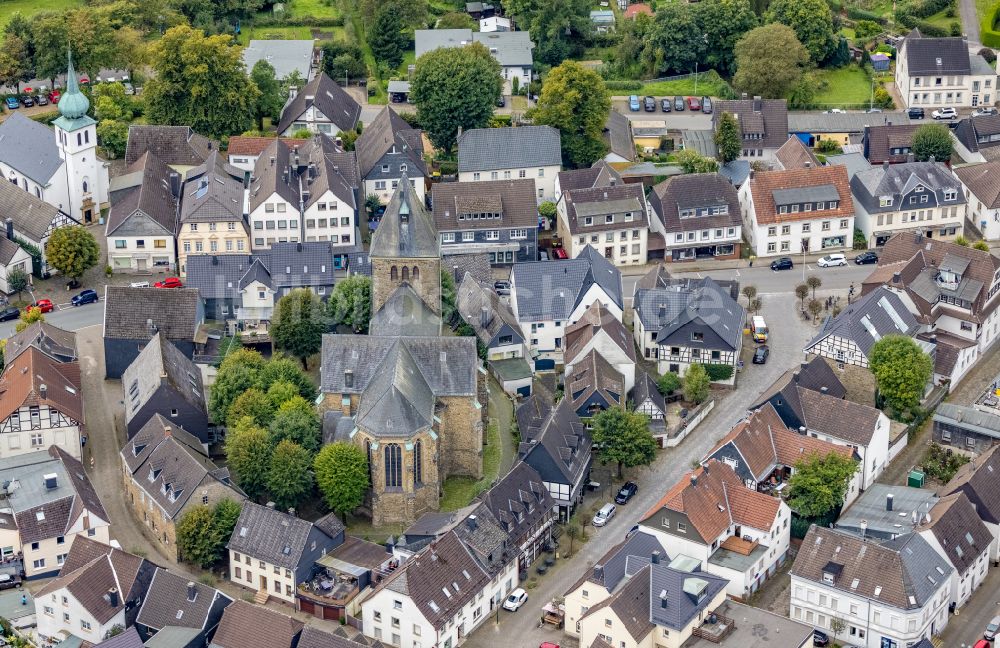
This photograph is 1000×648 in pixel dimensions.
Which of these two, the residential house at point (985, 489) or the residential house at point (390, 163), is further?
the residential house at point (390, 163)

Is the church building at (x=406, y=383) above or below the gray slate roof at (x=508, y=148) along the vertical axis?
below

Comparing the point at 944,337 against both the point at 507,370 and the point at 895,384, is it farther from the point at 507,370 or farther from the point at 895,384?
the point at 507,370

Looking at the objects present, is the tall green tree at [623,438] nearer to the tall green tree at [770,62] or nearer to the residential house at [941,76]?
the tall green tree at [770,62]

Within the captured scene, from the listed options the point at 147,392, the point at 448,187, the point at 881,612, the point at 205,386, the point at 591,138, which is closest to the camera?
the point at 881,612

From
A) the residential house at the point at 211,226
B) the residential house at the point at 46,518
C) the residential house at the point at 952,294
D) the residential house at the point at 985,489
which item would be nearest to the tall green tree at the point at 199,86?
the residential house at the point at 211,226

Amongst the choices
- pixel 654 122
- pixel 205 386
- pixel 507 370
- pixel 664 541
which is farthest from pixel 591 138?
pixel 664 541

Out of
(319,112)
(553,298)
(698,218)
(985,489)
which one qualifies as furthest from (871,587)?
(319,112)
